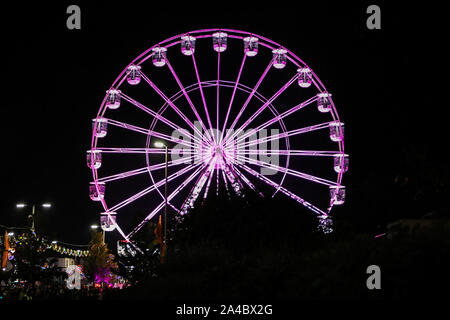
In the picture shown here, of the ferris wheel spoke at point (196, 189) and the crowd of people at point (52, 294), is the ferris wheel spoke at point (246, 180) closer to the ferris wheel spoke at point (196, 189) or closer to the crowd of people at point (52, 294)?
the ferris wheel spoke at point (196, 189)

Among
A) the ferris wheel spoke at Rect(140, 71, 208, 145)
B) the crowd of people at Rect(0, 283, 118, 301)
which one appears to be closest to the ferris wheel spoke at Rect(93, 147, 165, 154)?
the ferris wheel spoke at Rect(140, 71, 208, 145)

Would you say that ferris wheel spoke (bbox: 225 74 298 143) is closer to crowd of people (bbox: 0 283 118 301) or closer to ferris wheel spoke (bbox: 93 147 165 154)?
ferris wheel spoke (bbox: 93 147 165 154)

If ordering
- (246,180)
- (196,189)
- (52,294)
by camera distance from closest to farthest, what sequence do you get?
(52,294) → (246,180) → (196,189)

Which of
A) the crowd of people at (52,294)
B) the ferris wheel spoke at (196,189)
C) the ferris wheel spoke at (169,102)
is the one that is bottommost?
the crowd of people at (52,294)

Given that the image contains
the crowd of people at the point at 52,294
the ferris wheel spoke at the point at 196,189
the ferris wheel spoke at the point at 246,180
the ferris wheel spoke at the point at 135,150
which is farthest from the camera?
the ferris wheel spoke at the point at 135,150

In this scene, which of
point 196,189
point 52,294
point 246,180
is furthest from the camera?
point 196,189

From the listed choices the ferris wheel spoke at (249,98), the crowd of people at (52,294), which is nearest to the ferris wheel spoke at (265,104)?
the ferris wheel spoke at (249,98)

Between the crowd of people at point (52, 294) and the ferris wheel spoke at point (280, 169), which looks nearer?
the crowd of people at point (52, 294)

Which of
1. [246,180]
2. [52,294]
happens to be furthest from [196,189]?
[52,294]

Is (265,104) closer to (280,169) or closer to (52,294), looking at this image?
(280,169)

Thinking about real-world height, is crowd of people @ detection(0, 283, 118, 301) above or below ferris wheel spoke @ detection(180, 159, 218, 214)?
below

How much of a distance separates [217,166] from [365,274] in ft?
58.4
